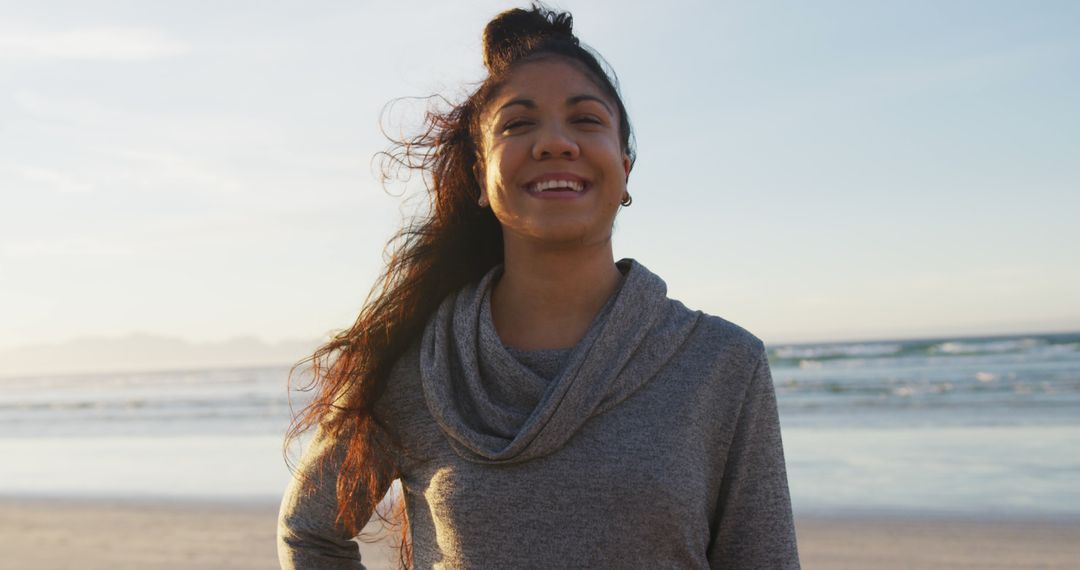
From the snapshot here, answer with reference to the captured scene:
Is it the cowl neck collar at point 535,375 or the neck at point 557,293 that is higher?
the neck at point 557,293

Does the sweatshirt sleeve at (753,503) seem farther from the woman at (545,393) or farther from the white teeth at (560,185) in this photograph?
the white teeth at (560,185)

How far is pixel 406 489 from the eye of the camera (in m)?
2.08

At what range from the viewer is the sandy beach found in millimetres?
5478

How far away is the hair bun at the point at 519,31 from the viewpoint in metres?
2.15

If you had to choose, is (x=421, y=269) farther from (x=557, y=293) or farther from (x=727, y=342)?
(x=727, y=342)

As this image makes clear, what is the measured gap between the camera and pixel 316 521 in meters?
2.13

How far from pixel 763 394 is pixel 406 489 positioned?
0.75 m

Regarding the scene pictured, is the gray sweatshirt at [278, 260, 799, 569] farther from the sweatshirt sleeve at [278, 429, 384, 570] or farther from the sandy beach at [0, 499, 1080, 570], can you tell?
the sandy beach at [0, 499, 1080, 570]

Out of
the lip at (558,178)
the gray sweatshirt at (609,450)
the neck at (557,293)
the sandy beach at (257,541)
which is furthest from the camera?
the sandy beach at (257,541)

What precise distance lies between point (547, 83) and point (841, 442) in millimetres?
8682

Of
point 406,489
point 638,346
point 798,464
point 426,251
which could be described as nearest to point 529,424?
point 638,346

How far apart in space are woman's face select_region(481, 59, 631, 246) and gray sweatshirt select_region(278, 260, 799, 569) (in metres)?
0.19

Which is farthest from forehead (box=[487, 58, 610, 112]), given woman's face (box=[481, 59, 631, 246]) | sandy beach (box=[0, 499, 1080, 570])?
sandy beach (box=[0, 499, 1080, 570])

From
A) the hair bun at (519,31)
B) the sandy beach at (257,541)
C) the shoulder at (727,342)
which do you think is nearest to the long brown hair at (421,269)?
the hair bun at (519,31)
